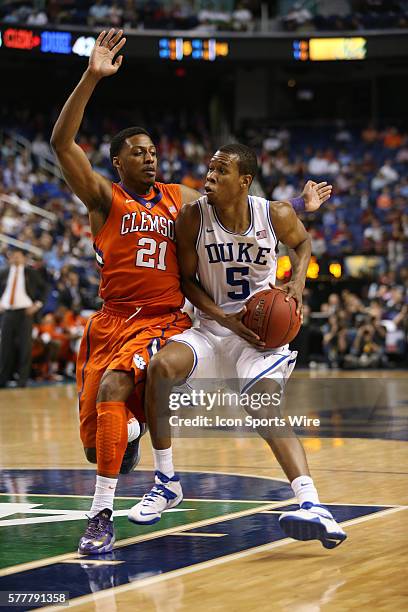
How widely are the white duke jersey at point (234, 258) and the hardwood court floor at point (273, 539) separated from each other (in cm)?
111

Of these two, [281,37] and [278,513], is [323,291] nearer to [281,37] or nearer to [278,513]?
[281,37]

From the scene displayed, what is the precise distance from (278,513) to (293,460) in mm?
766

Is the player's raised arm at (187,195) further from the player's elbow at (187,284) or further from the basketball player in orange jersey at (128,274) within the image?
the player's elbow at (187,284)

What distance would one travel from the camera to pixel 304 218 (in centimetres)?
2367

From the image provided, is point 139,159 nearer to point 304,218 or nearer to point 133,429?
point 133,429

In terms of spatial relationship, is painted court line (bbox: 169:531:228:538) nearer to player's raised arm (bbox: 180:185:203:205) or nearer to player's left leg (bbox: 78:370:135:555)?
player's left leg (bbox: 78:370:135:555)

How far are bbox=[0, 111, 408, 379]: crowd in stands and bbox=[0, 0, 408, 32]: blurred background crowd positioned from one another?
250cm

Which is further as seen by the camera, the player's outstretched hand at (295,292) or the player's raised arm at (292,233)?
the player's raised arm at (292,233)

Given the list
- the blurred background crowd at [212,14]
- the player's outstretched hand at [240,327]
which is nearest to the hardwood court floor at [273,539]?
the player's outstretched hand at [240,327]

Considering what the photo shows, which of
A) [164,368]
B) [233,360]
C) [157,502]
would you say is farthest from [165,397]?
[157,502]

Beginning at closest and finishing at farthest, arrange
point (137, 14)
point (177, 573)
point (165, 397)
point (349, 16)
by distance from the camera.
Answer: point (177, 573)
point (165, 397)
point (137, 14)
point (349, 16)

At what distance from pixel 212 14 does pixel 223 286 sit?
22278 millimetres

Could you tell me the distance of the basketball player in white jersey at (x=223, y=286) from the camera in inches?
207

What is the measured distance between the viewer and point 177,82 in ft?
98.7
